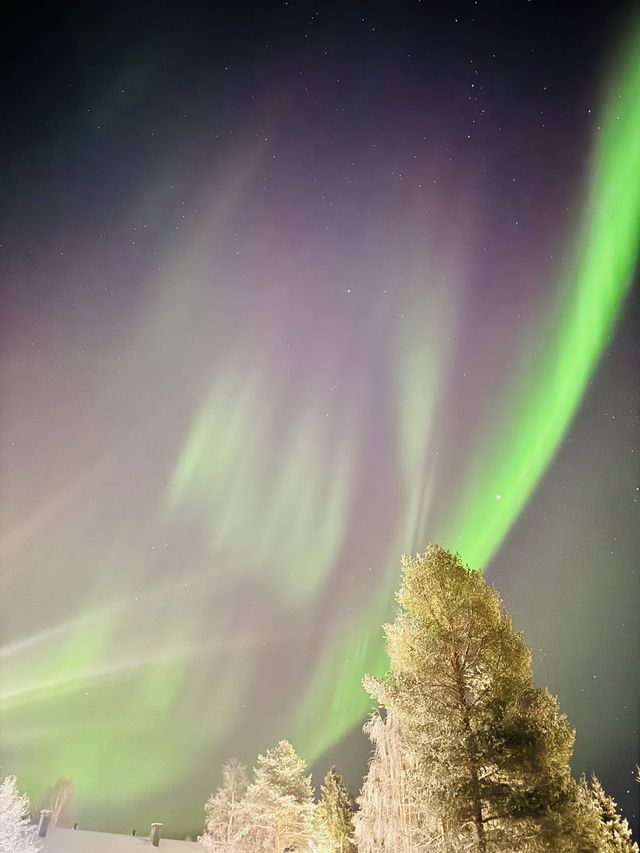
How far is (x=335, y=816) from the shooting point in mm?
31016

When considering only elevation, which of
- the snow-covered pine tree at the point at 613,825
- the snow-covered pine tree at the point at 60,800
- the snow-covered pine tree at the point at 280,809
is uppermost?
the snow-covered pine tree at the point at 60,800

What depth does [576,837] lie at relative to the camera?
1255 centimetres

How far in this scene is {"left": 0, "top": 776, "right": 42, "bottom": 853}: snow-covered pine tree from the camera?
33.2 metres

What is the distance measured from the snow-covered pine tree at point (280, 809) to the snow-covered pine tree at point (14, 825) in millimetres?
13155

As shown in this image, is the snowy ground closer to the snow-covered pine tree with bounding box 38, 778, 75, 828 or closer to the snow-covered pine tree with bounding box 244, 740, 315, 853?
the snow-covered pine tree with bounding box 244, 740, 315, 853

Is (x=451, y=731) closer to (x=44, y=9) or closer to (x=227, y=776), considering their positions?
(x=44, y=9)

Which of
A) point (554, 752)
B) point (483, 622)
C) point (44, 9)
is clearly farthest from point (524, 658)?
point (44, 9)

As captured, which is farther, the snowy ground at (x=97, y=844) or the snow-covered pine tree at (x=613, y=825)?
the snowy ground at (x=97, y=844)

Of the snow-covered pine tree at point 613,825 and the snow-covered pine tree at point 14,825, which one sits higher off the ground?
the snow-covered pine tree at point 14,825

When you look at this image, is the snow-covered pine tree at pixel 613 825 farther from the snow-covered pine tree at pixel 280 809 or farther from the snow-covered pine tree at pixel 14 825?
the snow-covered pine tree at pixel 14 825

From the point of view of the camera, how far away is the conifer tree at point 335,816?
97.3ft

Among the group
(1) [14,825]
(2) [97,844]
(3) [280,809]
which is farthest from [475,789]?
(1) [14,825]

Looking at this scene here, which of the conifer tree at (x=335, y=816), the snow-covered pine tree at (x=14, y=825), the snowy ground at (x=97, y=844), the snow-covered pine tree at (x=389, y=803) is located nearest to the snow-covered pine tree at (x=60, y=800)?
the snow-covered pine tree at (x=14, y=825)

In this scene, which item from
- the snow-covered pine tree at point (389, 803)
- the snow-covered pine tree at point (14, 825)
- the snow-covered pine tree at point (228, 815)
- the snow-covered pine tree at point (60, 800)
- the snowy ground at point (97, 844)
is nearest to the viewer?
the snow-covered pine tree at point (389, 803)
